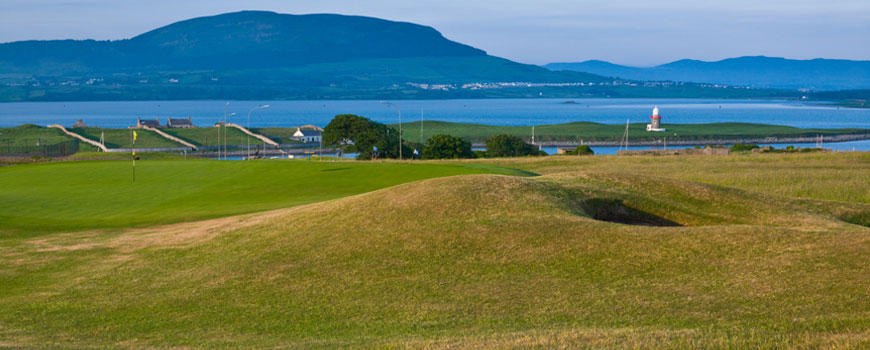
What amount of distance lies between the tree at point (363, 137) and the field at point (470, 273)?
89286 mm

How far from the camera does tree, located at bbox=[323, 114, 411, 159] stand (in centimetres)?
11817

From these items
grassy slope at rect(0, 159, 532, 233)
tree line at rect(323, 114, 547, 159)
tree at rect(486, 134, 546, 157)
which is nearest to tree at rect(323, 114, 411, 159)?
tree line at rect(323, 114, 547, 159)

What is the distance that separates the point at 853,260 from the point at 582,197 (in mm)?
8759

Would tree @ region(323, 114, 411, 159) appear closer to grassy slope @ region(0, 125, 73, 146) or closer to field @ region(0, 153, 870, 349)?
grassy slope @ region(0, 125, 73, 146)

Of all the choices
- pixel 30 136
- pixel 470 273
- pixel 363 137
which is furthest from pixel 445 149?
pixel 30 136

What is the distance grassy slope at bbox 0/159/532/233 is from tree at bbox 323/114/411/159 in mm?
66897

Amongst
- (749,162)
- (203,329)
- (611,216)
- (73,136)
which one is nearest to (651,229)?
(611,216)

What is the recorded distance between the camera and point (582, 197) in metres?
23.2

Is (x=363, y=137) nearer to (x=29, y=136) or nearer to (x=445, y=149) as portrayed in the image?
(x=445, y=149)

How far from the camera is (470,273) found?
16688 millimetres

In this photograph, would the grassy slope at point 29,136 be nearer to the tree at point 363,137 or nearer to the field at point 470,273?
the tree at point 363,137

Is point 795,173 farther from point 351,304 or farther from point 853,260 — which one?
point 351,304

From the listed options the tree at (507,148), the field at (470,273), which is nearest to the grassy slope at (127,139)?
the tree at (507,148)

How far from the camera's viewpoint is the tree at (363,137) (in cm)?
11817
